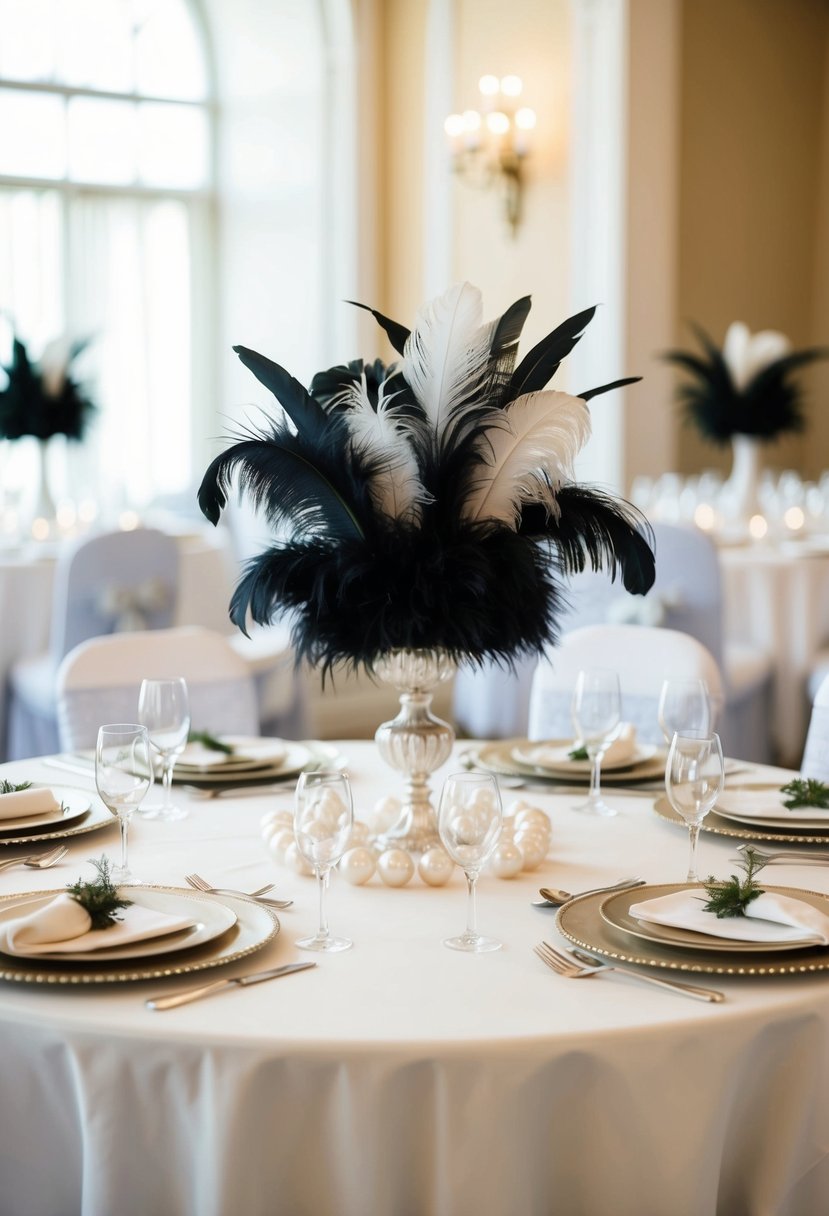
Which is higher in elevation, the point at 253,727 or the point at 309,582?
the point at 309,582

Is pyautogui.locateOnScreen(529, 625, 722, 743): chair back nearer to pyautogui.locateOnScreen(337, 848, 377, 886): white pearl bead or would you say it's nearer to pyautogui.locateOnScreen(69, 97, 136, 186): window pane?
pyautogui.locateOnScreen(337, 848, 377, 886): white pearl bead

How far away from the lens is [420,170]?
7.19 metres

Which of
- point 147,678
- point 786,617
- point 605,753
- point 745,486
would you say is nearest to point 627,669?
point 605,753

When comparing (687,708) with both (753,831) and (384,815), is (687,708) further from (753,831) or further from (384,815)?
(384,815)

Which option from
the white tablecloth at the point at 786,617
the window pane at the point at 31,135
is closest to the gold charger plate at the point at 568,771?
the white tablecloth at the point at 786,617

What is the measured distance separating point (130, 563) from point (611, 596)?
61.3 inches

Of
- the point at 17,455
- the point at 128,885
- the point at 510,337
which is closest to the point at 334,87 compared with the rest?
the point at 17,455

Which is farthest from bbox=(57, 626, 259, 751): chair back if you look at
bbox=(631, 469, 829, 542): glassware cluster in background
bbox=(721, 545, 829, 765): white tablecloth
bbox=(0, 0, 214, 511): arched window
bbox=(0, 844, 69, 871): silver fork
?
bbox=(0, 0, 214, 511): arched window

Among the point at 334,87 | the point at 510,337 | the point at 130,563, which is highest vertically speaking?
the point at 334,87

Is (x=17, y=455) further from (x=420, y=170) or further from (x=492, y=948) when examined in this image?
(x=492, y=948)

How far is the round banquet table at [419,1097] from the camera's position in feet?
3.96

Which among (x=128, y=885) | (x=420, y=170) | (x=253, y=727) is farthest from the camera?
(x=420, y=170)

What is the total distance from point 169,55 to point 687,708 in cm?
777

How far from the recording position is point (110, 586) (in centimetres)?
Result: 436
